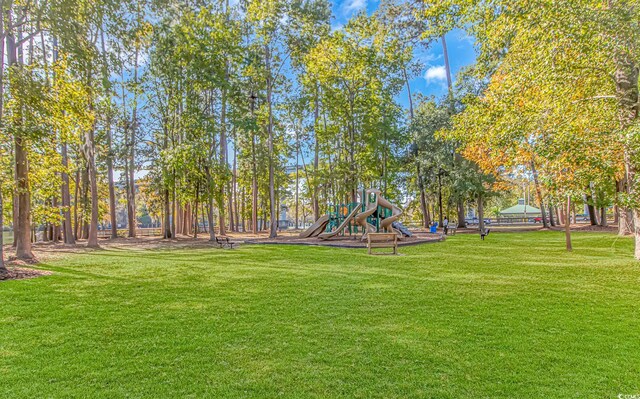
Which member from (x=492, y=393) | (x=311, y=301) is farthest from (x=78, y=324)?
(x=492, y=393)

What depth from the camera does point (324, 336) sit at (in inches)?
166

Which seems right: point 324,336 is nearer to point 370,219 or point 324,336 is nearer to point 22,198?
point 22,198

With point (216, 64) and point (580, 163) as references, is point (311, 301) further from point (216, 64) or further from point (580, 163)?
point (216, 64)

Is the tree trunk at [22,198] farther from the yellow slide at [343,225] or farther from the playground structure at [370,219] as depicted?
the yellow slide at [343,225]

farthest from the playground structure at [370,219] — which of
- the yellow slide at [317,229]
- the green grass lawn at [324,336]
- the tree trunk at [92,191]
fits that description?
the tree trunk at [92,191]

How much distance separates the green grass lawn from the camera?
10.00ft

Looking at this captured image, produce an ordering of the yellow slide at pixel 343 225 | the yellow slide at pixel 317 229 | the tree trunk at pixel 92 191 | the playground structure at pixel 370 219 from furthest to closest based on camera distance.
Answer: the yellow slide at pixel 317 229, the yellow slide at pixel 343 225, the tree trunk at pixel 92 191, the playground structure at pixel 370 219

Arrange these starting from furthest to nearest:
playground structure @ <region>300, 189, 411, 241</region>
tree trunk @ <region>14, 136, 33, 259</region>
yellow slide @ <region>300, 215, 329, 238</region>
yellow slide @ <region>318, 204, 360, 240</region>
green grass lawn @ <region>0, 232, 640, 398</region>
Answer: yellow slide @ <region>300, 215, 329, 238</region>
yellow slide @ <region>318, 204, 360, 240</region>
playground structure @ <region>300, 189, 411, 241</region>
tree trunk @ <region>14, 136, 33, 259</region>
green grass lawn @ <region>0, 232, 640, 398</region>

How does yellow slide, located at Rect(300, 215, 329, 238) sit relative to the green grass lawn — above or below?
above

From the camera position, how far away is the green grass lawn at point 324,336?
3.05 metres

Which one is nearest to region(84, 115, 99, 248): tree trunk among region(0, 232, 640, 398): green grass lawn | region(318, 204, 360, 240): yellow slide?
region(0, 232, 640, 398): green grass lawn

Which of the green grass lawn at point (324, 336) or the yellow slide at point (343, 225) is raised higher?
the yellow slide at point (343, 225)

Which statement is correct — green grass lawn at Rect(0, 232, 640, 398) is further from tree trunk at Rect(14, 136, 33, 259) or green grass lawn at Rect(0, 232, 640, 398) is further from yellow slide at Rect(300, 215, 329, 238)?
yellow slide at Rect(300, 215, 329, 238)

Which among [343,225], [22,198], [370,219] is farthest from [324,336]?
[370,219]
